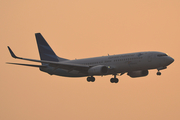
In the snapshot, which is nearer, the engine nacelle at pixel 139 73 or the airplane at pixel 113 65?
the airplane at pixel 113 65

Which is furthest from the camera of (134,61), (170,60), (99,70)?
(99,70)

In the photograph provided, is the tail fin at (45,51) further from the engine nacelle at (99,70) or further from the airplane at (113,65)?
the engine nacelle at (99,70)

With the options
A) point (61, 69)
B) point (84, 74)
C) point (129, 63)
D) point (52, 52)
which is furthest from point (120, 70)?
point (52, 52)

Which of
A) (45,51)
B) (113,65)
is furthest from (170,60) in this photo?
(45,51)

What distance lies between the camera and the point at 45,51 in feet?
231

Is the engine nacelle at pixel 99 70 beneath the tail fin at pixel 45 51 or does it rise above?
beneath

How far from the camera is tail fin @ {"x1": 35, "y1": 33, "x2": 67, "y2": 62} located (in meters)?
69.9

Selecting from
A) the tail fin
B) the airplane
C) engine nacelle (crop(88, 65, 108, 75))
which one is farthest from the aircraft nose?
the tail fin

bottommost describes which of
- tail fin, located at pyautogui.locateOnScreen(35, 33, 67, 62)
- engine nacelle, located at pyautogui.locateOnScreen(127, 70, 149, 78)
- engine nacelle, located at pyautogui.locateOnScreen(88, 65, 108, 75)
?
engine nacelle, located at pyautogui.locateOnScreen(127, 70, 149, 78)

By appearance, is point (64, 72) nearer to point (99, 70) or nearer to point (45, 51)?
point (45, 51)

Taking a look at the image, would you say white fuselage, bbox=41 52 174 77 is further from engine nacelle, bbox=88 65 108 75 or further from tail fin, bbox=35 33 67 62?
tail fin, bbox=35 33 67 62

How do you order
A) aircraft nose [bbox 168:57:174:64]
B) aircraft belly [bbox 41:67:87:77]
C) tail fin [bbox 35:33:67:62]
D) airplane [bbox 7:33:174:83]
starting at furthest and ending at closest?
tail fin [bbox 35:33:67:62] → aircraft belly [bbox 41:67:87:77] → airplane [bbox 7:33:174:83] → aircraft nose [bbox 168:57:174:64]

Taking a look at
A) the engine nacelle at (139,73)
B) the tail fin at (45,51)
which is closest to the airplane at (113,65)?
the engine nacelle at (139,73)

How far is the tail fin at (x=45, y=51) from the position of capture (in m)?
69.9
